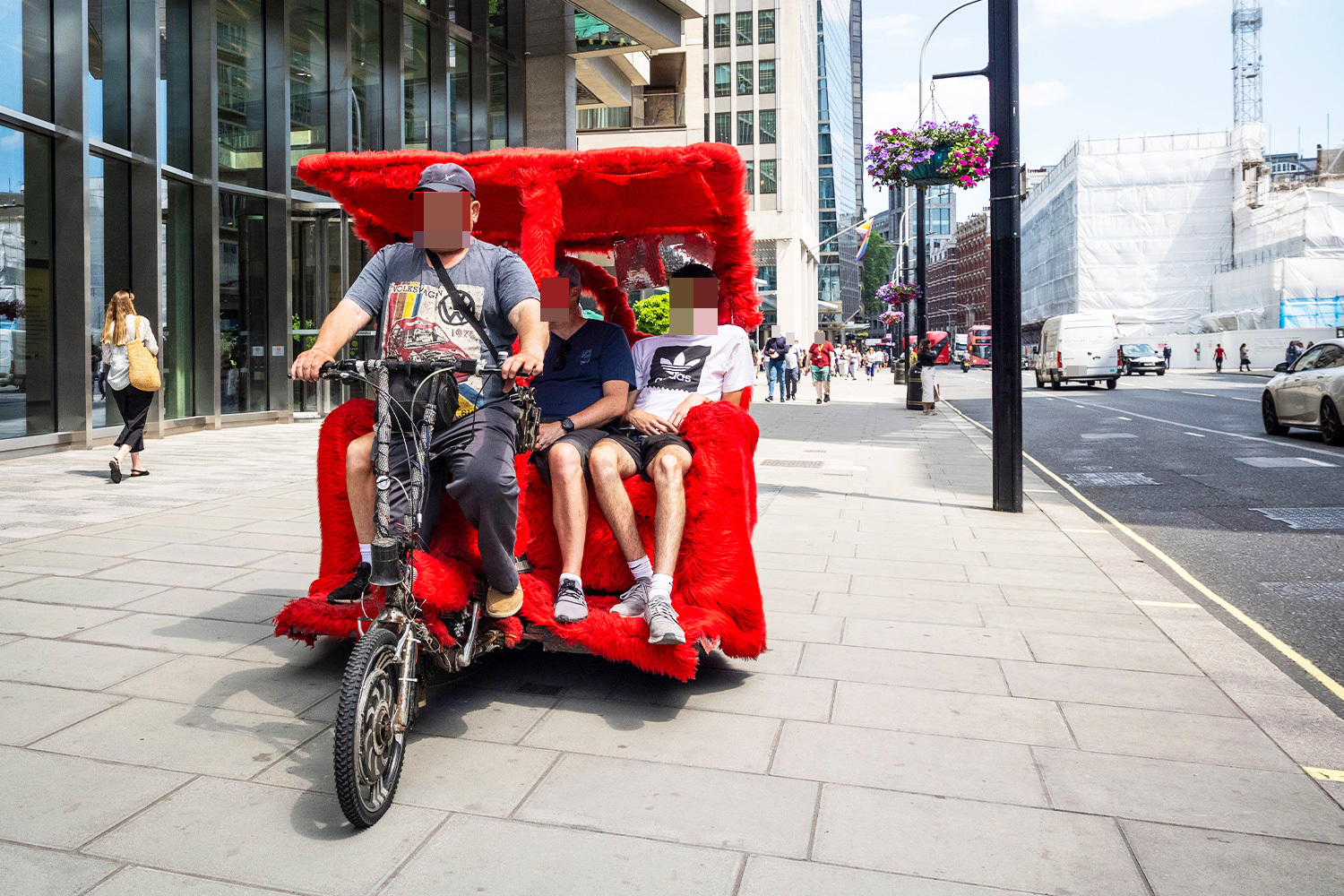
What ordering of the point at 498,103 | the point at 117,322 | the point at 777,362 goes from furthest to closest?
1. the point at 777,362
2. the point at 498,103
3. the point at 117,322

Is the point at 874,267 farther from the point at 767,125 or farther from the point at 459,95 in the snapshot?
the point at 459,95

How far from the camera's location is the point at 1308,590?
20.1 ft

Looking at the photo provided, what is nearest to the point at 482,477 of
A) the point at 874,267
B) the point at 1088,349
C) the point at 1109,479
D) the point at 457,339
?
the point at 457,339

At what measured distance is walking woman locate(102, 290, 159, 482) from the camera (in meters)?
9.77

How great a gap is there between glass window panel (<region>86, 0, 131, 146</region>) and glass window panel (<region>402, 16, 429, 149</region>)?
6.10 metres

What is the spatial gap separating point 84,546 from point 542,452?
390 cm

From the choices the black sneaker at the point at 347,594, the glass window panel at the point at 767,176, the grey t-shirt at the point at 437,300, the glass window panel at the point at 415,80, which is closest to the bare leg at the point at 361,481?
the black sneaker at the point at 347,594

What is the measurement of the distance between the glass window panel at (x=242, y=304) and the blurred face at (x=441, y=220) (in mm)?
13702

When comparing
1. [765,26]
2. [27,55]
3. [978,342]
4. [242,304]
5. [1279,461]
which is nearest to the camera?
[27,55]

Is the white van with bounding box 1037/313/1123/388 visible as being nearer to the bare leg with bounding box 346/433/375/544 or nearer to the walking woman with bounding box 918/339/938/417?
the walking woman with bounding box 918/339/938/417

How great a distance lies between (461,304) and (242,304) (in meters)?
14.5

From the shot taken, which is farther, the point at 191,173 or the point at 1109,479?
the point at 191,173

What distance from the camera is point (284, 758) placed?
329 cm

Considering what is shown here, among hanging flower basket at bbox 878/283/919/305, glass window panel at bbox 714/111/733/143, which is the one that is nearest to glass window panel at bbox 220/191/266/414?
hanging flower basket at bbox 878/283/919/305
